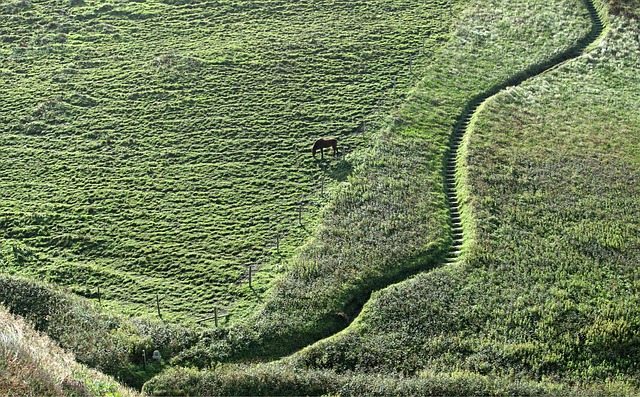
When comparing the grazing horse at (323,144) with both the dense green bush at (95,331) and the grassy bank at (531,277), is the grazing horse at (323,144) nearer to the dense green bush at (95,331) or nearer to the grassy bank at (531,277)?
the grassy bank at (531,277)

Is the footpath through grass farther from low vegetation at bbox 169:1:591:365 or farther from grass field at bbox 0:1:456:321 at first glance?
grass field at bbox 0:1:456:321

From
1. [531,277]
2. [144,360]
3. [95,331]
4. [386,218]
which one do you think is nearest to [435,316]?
[531,277]

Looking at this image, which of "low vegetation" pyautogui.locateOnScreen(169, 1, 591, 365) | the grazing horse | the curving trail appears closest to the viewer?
"low vegetation" pyautogui.locateOnScreen(169, 1, 591, 365)

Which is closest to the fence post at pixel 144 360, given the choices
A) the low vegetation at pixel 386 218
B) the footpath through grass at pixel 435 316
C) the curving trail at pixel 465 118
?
the footpath through grass at pixel 435 316

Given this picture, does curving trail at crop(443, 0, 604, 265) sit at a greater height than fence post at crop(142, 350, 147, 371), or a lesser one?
greater

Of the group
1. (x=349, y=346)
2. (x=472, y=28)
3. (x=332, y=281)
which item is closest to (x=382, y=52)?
(x=472, y=28)

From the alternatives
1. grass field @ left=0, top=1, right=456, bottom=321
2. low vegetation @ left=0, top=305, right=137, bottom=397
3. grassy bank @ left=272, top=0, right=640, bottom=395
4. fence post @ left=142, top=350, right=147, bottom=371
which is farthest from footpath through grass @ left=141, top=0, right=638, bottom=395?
low vegetation @ left=0, top=305, right=137, bottom=397
